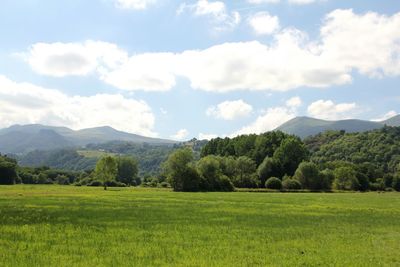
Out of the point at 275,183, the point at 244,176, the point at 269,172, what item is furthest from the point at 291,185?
the point at 244,176

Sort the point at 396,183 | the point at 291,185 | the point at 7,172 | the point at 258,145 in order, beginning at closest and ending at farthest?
1. the point at 291,185
2. the point at 7,172
3. the point at 396,183
4. the point at 258,145

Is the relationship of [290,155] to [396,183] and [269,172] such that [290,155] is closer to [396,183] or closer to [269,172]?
[269,172]

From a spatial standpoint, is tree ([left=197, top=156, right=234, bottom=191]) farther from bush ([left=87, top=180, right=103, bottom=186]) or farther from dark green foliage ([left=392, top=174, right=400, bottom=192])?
dark green foliage ([left=392, top=174, right=400, bottom=192])

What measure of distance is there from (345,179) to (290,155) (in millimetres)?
21630

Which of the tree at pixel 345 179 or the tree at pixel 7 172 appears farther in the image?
the tree at pixel 7 172

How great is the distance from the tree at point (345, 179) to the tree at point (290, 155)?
14.9 metres

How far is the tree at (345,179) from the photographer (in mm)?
157250

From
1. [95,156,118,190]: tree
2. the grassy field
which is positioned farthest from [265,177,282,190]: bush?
the grassy field

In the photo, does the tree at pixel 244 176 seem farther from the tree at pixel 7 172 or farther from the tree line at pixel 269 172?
Answer: the tree at pixel 7 172

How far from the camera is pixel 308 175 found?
14925cm

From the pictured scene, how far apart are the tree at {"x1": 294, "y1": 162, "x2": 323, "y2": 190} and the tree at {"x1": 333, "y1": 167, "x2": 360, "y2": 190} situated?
10.7 metres

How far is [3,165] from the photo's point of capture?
521 ft

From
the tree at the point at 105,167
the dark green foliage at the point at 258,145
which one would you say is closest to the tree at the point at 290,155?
the dark green foliage at the point at 258,145

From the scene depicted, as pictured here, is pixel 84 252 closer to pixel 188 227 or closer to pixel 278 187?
pixel 188 227
